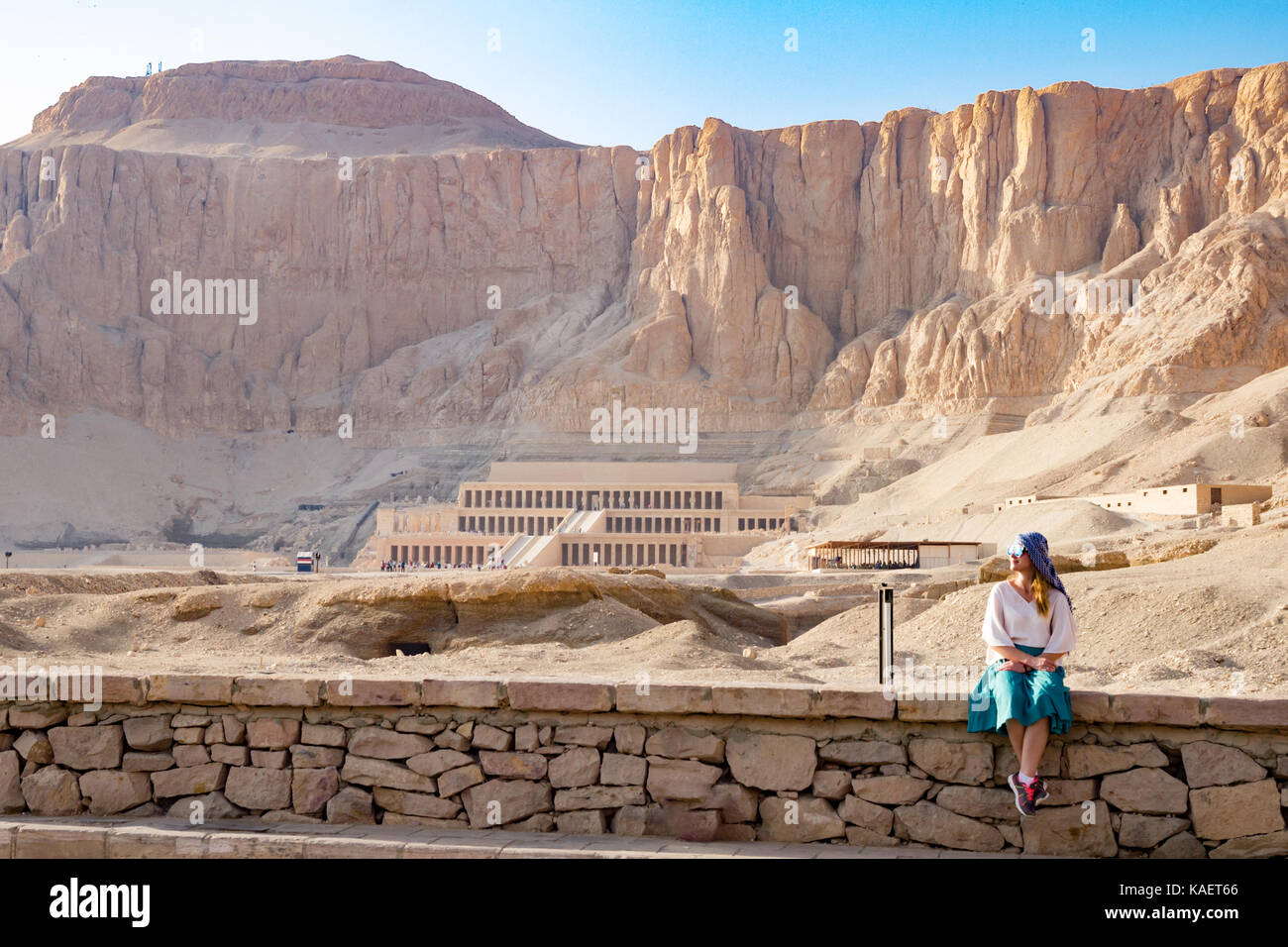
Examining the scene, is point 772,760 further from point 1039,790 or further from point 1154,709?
point 1154,709

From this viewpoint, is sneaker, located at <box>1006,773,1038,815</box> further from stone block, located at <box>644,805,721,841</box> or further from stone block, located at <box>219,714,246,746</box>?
stone block, located at <box>219,714,246,746</box>

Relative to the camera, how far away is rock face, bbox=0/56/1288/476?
78.4m

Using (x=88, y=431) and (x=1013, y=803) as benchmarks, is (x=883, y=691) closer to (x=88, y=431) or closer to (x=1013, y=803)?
(x=1013, y=803)

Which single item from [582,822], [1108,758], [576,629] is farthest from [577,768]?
[576,629]

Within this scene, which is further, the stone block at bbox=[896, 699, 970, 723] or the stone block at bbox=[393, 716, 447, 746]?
the stone block at bbox=[393, 716, 447, 746]

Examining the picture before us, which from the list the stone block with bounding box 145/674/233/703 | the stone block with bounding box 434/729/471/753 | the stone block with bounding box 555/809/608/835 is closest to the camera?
the stone block with bounding box 555/809/608/835

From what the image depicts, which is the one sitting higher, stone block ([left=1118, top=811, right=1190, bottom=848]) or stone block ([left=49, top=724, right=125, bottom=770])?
stone block ([left=49, top=724, right=125, bottom=770])

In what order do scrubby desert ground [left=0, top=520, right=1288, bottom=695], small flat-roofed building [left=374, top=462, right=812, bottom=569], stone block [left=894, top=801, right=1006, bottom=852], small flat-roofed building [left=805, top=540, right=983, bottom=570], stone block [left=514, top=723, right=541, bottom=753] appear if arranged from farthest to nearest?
1. small flat-roofed building [left=374, top=462, right=812, bottom=569]
2. small flat-roofed building [left=805, top=540, right=983, bottom=570]
3. scrubby desert ground [left=0, top=520, right=1288, bottom=695]
4. stone block [left=514, top=723, right=541, bottom=753]
5. stone block [left=894, top=801, right=1006, bottom=852]

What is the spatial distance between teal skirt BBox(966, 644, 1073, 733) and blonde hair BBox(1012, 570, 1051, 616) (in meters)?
0.24

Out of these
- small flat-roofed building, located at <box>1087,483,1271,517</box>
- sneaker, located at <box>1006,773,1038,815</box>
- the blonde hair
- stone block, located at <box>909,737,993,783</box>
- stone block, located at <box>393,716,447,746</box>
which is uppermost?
small flat-roofed building, located at <box>1087,483,1271,517</box>

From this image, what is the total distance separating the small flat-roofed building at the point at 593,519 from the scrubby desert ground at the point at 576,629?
135ft

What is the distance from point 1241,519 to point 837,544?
14.6 m

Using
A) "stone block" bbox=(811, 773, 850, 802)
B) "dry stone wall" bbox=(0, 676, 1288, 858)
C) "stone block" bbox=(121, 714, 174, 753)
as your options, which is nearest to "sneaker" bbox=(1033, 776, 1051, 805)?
"dry stone wall" bbox=(0, 676, 1288, 858)

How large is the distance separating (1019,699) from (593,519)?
201 ft
